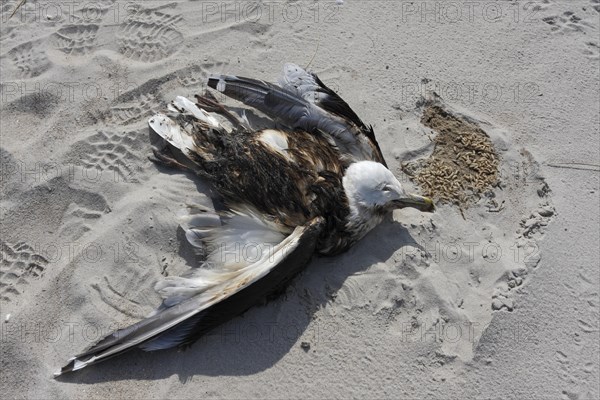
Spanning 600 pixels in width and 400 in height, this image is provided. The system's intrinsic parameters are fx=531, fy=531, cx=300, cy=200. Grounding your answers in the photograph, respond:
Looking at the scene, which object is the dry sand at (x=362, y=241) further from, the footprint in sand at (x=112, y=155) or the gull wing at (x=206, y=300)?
the gull wing at (x=206, y=300)

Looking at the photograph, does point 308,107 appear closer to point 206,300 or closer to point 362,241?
point 362,241

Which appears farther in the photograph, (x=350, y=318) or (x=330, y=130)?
(x=330, y=130)

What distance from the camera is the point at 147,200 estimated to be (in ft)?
13.4

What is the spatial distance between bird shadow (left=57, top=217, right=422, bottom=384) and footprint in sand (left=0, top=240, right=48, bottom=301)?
2.58 feet

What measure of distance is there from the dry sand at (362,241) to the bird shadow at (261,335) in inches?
0.5

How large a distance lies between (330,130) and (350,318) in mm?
1405

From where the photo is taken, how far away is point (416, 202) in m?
3.92

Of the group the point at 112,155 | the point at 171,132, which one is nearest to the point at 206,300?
the point at 171,132

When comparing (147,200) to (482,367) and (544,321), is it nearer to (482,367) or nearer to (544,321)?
(482,367)

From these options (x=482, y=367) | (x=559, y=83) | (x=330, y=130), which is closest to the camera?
(x=482, y=367)

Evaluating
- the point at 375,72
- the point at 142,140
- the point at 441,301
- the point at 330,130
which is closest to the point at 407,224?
the point at 441,301

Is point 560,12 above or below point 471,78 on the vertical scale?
above

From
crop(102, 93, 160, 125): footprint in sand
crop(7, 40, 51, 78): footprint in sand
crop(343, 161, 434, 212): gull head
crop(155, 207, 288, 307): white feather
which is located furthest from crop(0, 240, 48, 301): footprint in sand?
crop(343, 161, 434, 212): gull head

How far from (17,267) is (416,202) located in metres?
2.99
